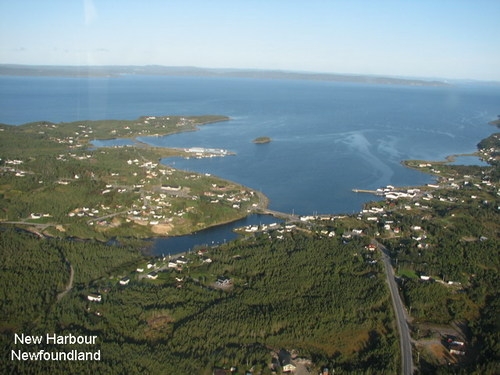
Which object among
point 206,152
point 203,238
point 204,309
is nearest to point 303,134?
point 206,152

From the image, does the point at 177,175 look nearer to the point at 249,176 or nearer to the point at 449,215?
the point at 249,176

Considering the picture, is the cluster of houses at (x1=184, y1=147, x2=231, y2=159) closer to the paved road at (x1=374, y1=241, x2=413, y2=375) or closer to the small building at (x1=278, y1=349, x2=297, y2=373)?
the paved road at (x1=374, y1=241, x2=413, y2=375)

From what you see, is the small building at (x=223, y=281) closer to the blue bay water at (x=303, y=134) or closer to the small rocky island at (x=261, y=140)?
the blue bay water at (x=303, y=134)

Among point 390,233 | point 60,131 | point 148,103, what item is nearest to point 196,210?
point 390,233

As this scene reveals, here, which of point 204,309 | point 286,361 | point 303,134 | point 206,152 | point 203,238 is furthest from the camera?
point 303,134

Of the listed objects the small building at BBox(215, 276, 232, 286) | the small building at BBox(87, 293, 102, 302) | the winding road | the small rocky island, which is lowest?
the winding road

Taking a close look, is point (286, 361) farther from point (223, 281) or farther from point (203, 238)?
point (203, 238)

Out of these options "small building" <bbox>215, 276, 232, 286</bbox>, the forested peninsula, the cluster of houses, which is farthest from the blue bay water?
"small building" <bbox>215, 276, 232, 286</bbox>
